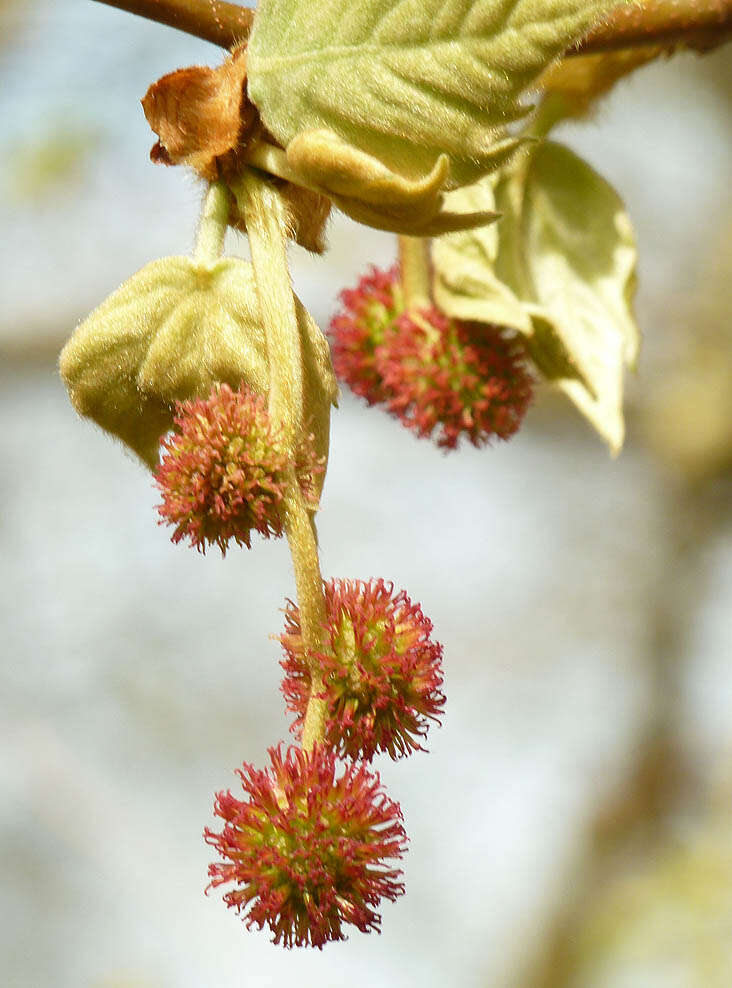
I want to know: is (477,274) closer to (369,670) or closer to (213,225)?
(213,225)

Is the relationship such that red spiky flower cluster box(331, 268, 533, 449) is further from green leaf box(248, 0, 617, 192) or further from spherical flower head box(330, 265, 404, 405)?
green leaf box(248, 0, 617, 192)

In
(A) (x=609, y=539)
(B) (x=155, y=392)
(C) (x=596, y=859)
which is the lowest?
(B) (x=155, y=392)

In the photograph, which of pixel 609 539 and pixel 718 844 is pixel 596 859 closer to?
pixel 718 844

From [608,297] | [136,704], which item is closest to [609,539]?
[136,704]

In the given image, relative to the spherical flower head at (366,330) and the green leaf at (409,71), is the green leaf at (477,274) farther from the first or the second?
the green leaf at (409,71)

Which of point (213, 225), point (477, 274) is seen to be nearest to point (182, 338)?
point (213, 225)

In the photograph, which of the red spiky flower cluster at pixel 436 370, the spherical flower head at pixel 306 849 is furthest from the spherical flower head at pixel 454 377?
the spherical flower head at pixel 306 849

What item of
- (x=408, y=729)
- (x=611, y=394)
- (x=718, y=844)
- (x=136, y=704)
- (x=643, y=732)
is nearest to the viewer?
(x=408, y=729)

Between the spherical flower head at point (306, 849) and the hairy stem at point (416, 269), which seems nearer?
the spherical flower head at point (306, 849)
